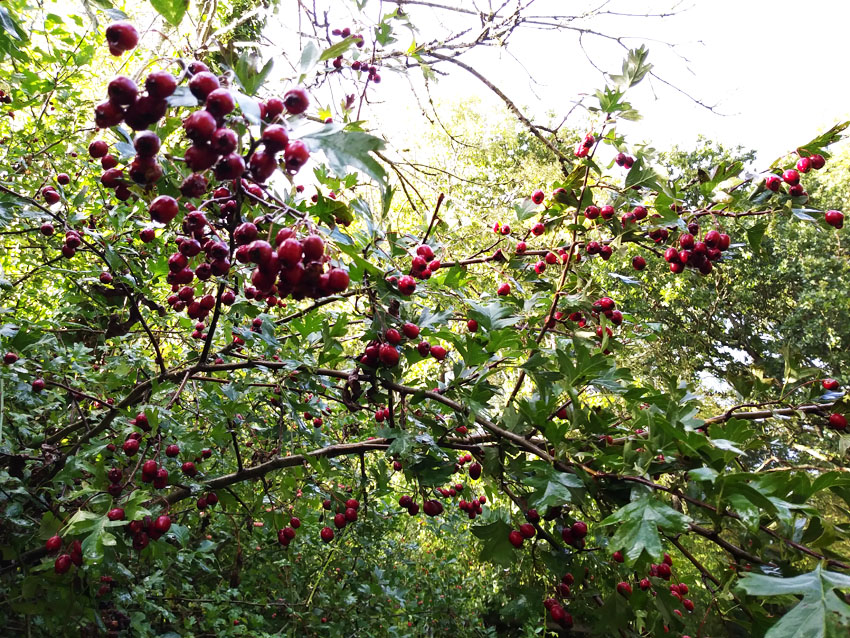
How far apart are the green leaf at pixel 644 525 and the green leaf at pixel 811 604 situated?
0.12 meters

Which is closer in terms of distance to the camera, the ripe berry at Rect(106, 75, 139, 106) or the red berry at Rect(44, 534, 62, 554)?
the ripe berry at Rect(106, 75, 139, 106)

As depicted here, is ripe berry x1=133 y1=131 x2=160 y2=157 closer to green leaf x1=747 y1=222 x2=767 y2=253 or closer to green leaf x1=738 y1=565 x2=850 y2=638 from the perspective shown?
green leaf x1=738 y1=565 x2=850 y2=638

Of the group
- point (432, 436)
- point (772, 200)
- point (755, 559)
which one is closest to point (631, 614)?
point (755, 559)

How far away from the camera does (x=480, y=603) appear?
4.23m

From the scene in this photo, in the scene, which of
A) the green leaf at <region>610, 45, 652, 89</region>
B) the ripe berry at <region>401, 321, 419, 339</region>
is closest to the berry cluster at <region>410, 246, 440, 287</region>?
the ripe berry at <region>401, 321, 419, 339</region>

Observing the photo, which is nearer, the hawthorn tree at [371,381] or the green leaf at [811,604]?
the green leaf at [811,604]

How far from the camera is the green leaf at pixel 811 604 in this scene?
718 millimetres

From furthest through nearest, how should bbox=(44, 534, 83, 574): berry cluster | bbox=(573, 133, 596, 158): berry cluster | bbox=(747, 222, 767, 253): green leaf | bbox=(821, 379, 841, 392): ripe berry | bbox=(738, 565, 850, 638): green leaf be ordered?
bbox=(573, 133, 596, 158): berry cluster → bbox=(747, 222, 767, 253): green leaf → bbox=(821, 379, 841, 392): ripe berry → bbox=(44, 534, 83, 574): berry cluster → bbox=(738, 565, 850, 638): green leaf

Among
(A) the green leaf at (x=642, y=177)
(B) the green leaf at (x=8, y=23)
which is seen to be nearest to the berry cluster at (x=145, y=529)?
(B) the green leaf at (x=8, y=23)

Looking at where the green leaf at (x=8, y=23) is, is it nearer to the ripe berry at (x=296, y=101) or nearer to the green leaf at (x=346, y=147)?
the ripe berry at (x=296, y=101)

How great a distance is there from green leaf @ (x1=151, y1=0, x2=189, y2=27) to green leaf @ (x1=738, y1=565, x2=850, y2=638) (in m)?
1.35

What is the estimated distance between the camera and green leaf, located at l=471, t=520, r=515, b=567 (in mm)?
1198

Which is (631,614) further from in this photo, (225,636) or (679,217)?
(225,636)

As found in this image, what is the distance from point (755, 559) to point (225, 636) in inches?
89.0
